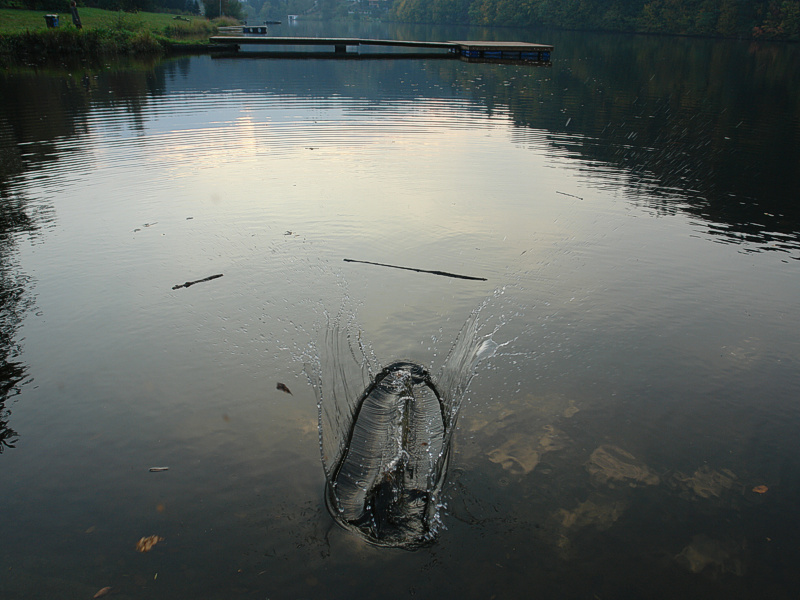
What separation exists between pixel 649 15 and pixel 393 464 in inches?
4305

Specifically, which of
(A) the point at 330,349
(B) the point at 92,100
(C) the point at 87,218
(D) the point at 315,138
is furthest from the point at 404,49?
(A) the point at 330,349

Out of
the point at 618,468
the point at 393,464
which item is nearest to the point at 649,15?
the point at 618,468

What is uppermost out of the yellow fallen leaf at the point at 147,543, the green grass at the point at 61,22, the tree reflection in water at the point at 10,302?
the green grass at the point at 61,22

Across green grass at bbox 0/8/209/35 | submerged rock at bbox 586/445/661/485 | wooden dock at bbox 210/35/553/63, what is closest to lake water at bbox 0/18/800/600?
submerged rock at bbox 586/445/661/485

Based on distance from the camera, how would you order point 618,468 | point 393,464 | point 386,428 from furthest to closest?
point 386,428 < point 618,468 < point 393,464

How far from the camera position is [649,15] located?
90.3 m

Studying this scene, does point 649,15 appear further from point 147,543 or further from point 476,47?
point 147,543

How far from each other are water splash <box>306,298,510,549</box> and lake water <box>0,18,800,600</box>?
118 millimetres

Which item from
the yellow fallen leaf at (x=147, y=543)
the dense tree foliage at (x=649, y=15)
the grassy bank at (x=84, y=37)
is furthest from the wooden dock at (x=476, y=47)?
the yellow fallen leaf at (x=147, y=543)

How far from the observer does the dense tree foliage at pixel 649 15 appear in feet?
235

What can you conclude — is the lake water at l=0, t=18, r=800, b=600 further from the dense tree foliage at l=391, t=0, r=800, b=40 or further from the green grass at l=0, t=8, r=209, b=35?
the dense tree foliage at l=391, t=0, r=800, b=40

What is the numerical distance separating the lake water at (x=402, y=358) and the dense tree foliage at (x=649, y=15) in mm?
75254

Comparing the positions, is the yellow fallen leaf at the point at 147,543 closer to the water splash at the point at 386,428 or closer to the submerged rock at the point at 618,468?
the water splash at the point at 386,428

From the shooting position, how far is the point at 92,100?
25922 mm
